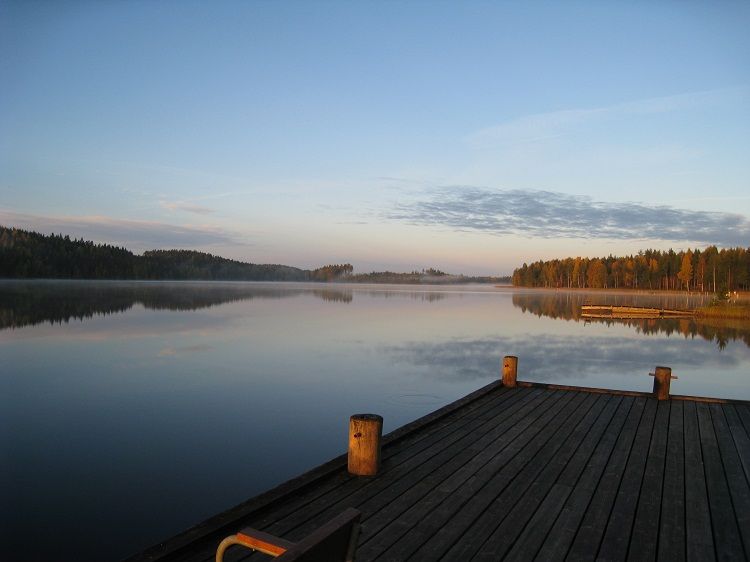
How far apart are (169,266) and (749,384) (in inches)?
6164

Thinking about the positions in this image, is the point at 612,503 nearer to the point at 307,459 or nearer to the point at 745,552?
the point at 745,552

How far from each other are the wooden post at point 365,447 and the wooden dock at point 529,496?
0.11 m

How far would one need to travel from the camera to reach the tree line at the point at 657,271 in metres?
92.2

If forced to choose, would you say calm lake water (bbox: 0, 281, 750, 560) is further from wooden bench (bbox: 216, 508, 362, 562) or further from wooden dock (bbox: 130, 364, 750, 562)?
wooden bench (bbox: 216, 508, 362, 562)

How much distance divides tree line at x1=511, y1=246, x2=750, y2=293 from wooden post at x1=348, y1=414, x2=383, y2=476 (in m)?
89.8

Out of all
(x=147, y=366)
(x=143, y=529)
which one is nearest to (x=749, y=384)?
(x=143, y=529)

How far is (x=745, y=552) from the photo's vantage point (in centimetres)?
364

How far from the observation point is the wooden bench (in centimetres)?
179

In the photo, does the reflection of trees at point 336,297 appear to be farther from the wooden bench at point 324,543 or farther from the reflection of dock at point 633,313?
the wooden bench at point 324,543

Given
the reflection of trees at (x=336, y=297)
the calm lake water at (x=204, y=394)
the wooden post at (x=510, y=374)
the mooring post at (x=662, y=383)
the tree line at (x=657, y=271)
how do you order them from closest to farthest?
the calm lake water at (x=204, y=394), the mooring post at (x=662, y=383), the wooden post at (x=510, y=374), the reflection of trees at (x=336, y=297), the tree line at (x=657, y=271)

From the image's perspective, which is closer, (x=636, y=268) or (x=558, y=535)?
(x=558, y=535)

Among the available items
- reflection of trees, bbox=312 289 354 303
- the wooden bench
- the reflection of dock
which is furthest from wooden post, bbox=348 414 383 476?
reflection of trees, bbox=312 289 354 303

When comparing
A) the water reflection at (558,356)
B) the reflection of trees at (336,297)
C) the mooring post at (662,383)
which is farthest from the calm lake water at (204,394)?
the reflection of trees at (336,297)

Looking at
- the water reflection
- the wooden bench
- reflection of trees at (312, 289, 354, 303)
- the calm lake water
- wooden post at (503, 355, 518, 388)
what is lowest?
the calm lake water
